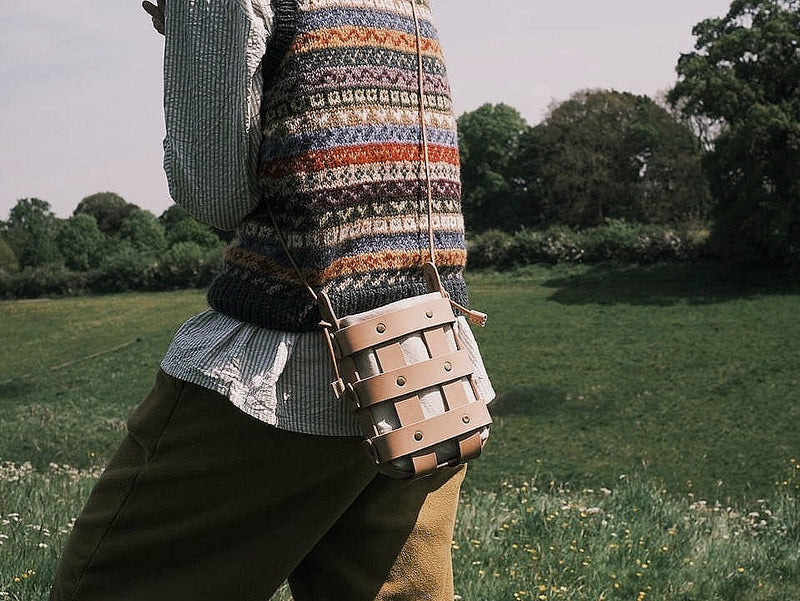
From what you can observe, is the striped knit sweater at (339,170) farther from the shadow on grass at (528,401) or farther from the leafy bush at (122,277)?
the leafy bush at (122,277)

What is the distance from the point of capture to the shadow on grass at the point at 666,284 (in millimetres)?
22672

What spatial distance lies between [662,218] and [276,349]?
37.1 m

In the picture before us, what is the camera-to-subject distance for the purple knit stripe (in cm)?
147

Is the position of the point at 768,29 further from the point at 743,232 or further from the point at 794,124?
the point at 743,232

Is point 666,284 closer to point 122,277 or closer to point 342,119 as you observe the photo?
point 122,277

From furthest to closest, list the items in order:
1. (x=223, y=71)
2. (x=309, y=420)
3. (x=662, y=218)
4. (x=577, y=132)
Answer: (x=577, y=132)
(x=662, y=218)
(x=309, y=420)
(x=223, y=71)

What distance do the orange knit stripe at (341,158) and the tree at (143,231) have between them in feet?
125

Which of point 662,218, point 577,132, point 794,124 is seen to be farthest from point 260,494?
point 577,132

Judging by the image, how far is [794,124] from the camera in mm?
22312

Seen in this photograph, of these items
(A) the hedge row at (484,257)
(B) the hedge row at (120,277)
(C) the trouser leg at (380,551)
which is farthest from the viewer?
(B) the hedge row at (120,277)

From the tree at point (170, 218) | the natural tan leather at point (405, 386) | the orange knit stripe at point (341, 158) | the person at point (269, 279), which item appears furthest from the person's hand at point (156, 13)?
the tree at point (170, 218)

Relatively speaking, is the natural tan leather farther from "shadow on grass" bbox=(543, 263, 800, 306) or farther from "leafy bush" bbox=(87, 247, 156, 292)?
"leafy bush" bbox=(87, 247, 156, 292)

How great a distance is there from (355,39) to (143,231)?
43.4 metres

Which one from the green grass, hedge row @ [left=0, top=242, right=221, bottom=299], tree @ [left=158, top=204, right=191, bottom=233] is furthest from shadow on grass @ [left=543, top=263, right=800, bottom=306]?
tree @ [left=158, top=204, right=191, bottom=233]
